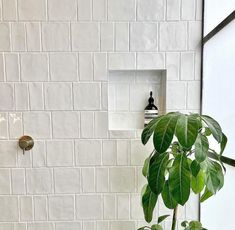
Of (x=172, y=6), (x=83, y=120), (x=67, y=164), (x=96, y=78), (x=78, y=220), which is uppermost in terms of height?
(x=172, y=6)

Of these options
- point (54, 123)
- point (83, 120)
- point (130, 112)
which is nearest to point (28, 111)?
point (54, 123)

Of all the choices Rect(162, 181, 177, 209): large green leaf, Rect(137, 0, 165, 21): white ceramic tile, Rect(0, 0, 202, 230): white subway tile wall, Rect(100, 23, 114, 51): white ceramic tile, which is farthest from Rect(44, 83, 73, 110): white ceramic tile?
Rect(162, 181, 177, 209): large green leaf

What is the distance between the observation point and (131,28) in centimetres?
113

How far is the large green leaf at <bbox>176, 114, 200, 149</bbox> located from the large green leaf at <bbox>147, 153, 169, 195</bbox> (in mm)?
161

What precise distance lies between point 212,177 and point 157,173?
0.19 metres

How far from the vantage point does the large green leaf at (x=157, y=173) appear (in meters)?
0.80

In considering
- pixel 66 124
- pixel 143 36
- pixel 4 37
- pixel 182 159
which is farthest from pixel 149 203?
pixel 4 37

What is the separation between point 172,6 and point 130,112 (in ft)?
1.79

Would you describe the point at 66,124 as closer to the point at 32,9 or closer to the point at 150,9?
the point at 32,9

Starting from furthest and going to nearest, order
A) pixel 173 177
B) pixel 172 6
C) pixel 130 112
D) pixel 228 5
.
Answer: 1. pixel 130 112
2. pixel 172 6
3. pixel 228 5
4. pixel 173 177

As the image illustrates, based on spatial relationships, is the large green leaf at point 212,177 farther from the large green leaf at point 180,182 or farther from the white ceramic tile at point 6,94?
the white ceramic tile at point 6,94

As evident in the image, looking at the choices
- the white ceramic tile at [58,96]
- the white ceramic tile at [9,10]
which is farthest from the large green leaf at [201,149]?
the white ceramic tile at [9,10]

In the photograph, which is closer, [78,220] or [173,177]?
[173,177]

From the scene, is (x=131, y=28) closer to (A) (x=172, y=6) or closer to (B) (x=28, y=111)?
(A) (x=172, y=6)
